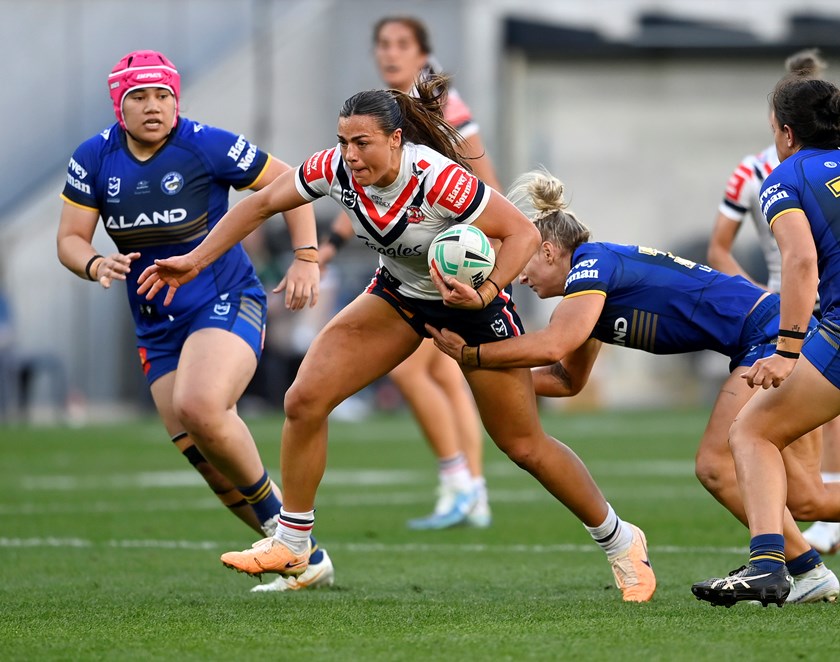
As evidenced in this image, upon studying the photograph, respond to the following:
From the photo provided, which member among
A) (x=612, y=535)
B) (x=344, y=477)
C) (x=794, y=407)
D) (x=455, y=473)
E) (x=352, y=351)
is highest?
(x=352, y=351)

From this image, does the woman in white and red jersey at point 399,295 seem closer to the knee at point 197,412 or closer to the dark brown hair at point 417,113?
the dark brown hair at point 417,113

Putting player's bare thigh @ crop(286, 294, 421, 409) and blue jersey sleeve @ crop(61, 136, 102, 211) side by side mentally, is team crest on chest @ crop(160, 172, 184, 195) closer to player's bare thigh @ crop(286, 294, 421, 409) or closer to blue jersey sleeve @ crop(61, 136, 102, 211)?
blue jersey sleeve @ crop(61, 136, 102, 211)

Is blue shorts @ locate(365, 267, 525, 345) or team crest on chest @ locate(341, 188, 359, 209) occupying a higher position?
team crest on chest @ locate(341, 188, 359, 209)

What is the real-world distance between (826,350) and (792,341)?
226 millimetres

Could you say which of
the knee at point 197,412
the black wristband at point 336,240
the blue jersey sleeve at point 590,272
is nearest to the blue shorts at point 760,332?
the blue jersey sleeve at point 590,272

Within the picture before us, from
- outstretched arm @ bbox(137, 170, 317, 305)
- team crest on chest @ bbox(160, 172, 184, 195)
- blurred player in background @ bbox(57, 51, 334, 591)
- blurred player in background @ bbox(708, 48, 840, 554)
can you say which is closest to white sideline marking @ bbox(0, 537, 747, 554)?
blurred player in background @ bbox(708, 48, 840, 554)

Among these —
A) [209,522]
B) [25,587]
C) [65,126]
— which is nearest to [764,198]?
[25,587]

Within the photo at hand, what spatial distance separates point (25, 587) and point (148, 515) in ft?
10.4

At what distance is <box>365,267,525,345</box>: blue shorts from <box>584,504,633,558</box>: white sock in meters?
0.86

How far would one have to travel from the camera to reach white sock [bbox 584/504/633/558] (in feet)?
19.6

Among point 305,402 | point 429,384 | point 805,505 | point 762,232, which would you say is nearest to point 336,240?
point 429,384

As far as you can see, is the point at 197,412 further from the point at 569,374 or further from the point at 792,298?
the point at 792,298

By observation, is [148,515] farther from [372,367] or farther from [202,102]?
[202,102]

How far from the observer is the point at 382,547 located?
794 centimetres
